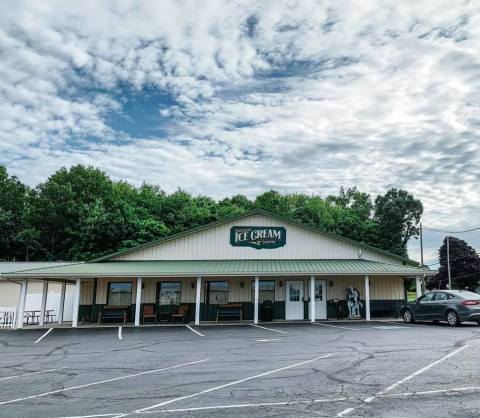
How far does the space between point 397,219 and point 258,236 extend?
93.1 feet

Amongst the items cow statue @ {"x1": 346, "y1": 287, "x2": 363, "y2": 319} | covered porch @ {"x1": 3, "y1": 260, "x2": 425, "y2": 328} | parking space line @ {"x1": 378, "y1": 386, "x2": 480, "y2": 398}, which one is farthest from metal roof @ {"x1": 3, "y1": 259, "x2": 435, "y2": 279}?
parking space line @ {"x1": 378, "y1": 386, "x2": 480, "y2": 398}

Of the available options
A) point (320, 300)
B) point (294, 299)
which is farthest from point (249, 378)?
point (320, 300)

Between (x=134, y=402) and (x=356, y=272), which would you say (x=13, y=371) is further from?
(x=356, y=272)

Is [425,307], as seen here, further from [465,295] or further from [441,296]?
[465,295]

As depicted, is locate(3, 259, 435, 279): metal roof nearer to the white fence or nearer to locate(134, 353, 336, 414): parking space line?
the white fence

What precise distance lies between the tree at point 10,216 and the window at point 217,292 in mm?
26403

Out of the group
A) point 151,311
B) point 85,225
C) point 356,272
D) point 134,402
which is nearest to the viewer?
point 134,402

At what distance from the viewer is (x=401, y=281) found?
23.7 metres

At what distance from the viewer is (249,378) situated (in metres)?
7.71

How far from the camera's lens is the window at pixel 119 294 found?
75.9 feet

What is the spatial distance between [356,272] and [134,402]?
51.8ft

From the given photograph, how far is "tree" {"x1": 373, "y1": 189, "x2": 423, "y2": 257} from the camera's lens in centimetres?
4731

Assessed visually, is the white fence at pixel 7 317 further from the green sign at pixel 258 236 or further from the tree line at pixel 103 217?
the tree line at pixel 103 217

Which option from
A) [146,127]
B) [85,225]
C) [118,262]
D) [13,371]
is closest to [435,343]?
[13,371]
